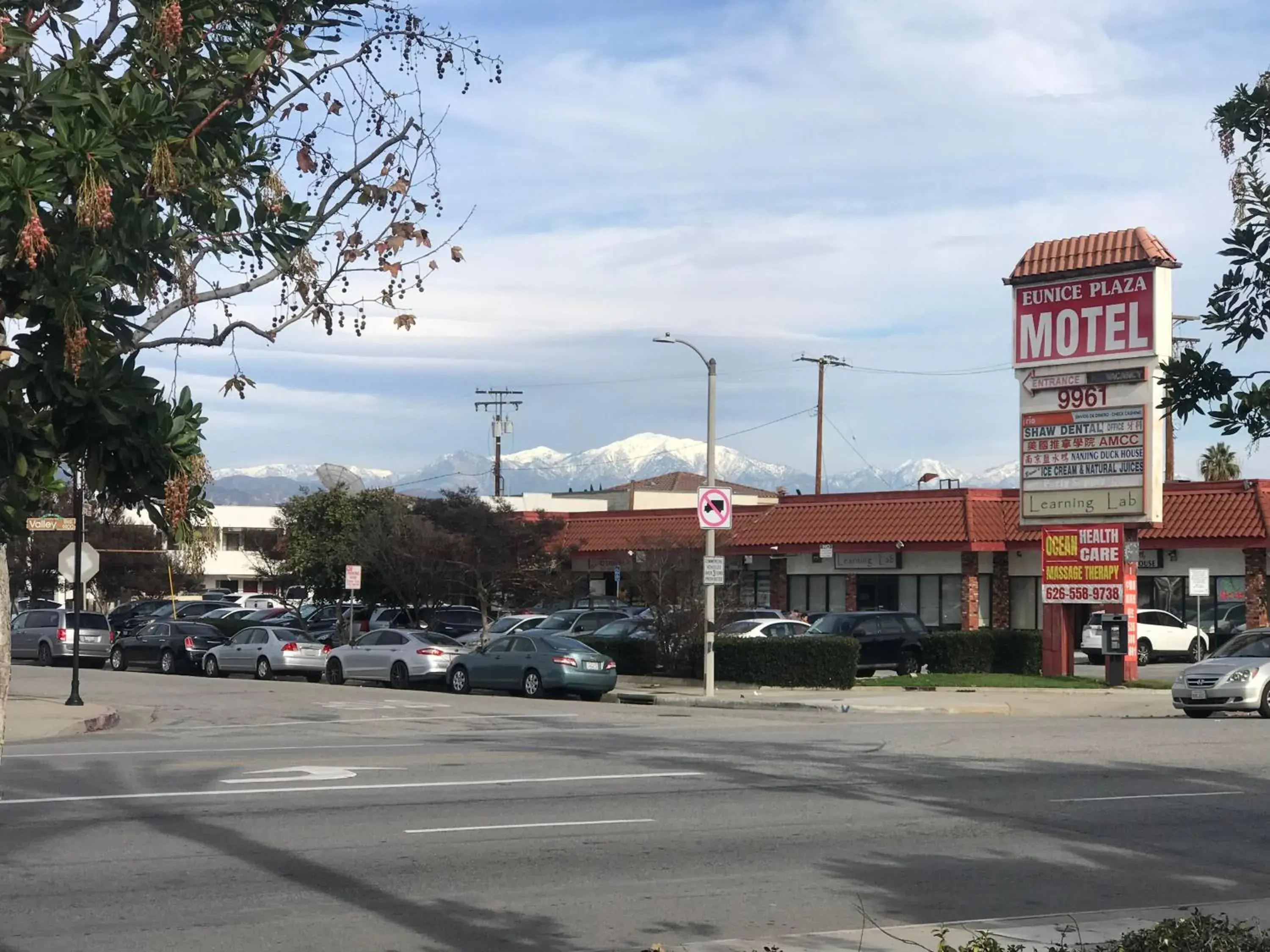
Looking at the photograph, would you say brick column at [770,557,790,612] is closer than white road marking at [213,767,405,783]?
No

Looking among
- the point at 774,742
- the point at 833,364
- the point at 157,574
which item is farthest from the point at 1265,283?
the point at 157,574

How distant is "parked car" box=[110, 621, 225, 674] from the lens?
133ft

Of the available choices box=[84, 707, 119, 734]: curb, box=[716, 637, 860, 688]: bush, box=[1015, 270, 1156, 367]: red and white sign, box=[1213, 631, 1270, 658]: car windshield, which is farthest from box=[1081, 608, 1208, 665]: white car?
box=[84, 707, 119, 734]: curb

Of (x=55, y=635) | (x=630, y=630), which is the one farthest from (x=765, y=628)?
(x=55, y=635)

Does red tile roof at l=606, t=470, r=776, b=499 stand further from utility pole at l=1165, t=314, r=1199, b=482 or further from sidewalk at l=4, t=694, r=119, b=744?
sidewalk at l=4, t=694, r=119, b=744

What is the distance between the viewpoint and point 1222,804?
559 inches

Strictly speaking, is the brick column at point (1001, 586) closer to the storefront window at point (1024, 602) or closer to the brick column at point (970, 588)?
the storefront window at point (1024, 602)

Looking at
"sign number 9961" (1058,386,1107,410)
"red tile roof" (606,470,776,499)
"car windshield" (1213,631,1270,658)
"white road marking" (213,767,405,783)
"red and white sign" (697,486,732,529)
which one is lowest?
"white road marking" (213,767,405,783)

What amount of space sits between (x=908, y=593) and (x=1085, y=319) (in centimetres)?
1975

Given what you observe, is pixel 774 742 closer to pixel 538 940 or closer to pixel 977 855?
pixel 977 855

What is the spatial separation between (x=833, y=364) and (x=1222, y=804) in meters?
53.1

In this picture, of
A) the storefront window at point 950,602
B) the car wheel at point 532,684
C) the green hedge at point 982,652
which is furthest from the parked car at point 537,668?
the storefront window at point 950,602

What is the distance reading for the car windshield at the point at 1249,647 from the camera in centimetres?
2558

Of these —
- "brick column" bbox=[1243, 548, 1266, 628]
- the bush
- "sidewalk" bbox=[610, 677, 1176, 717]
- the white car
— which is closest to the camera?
"sidewalk" bbox=[610, 677, 1176, 717]
